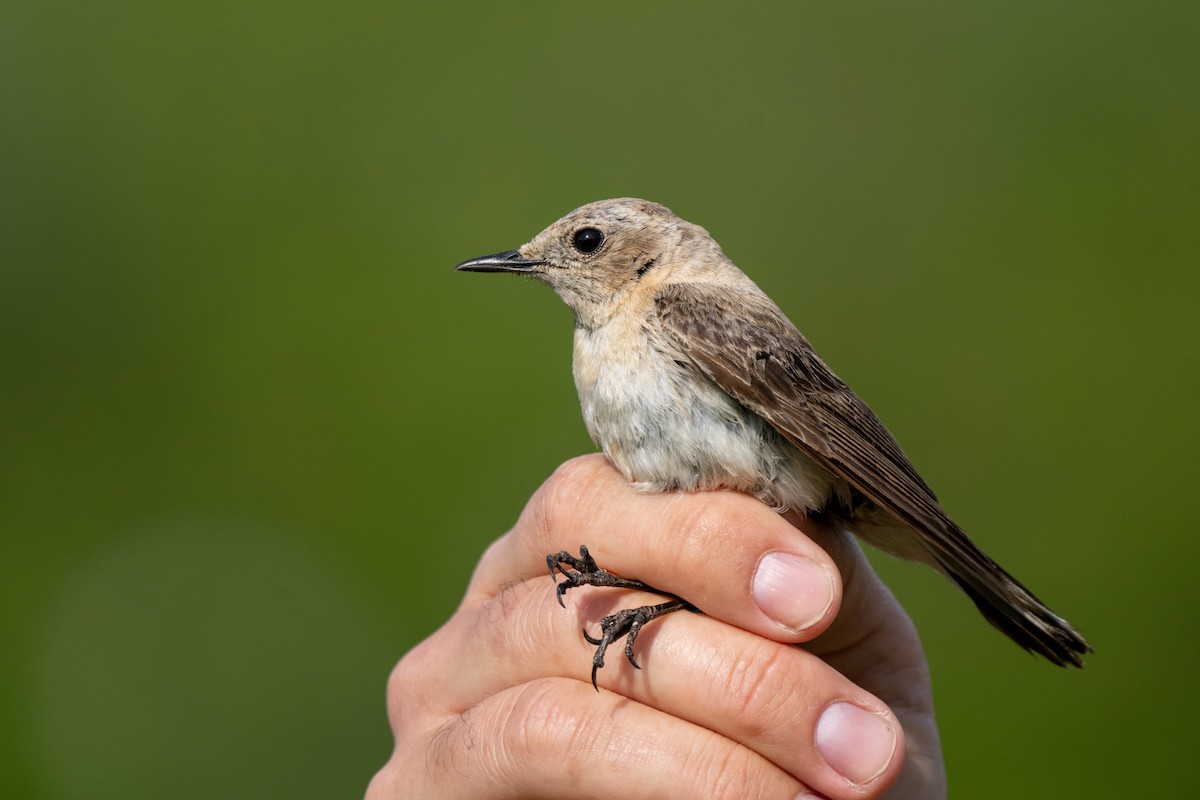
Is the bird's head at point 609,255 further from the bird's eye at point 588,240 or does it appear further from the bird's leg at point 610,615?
the bird's leg at point 610,615

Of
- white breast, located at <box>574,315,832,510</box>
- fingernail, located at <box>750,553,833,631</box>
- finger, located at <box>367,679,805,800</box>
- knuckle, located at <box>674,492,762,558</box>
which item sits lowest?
finger, located at <box>367,679,805,800</box>

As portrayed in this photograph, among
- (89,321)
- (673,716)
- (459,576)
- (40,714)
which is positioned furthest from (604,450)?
(89,321)

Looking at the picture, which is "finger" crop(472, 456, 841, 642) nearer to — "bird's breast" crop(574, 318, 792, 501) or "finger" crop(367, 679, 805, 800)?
"bird's breast" crop(574, 318, 792, 501)

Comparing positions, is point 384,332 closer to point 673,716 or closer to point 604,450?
point 604,450

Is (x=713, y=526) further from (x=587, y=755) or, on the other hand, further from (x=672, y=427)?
(x=587, y=755)

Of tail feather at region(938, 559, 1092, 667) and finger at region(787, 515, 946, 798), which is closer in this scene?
tail feather at region(938, 559, 1092, 667)

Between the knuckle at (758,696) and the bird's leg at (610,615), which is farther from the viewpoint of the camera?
the bird's leg at (610,615)

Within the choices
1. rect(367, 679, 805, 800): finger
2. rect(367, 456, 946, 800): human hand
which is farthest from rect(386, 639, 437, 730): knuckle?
rect(367, 679, 805, 800): finger

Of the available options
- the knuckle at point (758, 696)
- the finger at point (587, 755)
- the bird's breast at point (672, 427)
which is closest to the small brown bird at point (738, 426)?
the bird's breast at point (672, 427)
